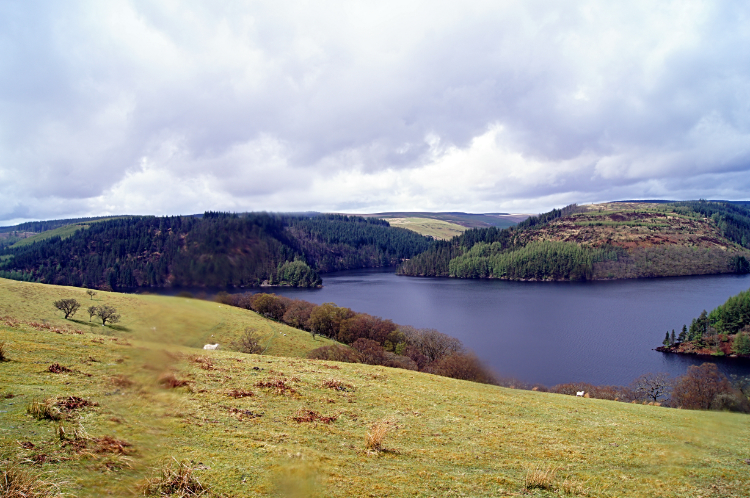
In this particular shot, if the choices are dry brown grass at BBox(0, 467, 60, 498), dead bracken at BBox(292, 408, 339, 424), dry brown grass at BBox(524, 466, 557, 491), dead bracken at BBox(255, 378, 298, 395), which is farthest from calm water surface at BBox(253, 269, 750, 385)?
dry brown grass at BBox(0, 467, 60, 498)

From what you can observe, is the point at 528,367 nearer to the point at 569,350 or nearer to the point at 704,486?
the point at 569,350

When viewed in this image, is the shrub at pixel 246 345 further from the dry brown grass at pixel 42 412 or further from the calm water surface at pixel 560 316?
the dry brown grass at pixel 42 412

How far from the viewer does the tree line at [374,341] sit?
37812mm

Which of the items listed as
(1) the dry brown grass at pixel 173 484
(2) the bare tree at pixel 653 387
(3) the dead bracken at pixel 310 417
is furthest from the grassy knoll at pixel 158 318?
(2) the bare tree at pixel 653 387

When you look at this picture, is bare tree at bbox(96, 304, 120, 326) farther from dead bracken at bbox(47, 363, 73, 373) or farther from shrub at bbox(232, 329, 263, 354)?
A: dead bracken at bbox(47, 363, 73, 373)

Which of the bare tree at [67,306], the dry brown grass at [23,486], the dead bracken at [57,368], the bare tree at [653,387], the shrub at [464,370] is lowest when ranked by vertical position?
the bare tree at [653,387]

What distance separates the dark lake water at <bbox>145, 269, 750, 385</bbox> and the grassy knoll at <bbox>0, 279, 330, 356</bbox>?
28.4 m

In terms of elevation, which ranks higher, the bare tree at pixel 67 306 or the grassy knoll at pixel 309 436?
the grassy knoll at pixel 309 436

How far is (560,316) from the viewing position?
87.5m

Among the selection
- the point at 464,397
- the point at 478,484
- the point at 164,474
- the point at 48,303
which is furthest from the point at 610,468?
the point at 48,303

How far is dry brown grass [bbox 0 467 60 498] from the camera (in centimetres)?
329

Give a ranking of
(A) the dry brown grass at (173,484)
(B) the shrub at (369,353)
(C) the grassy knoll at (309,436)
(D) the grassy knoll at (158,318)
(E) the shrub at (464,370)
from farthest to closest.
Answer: (B) the shrub at (369,353)
(E) the shrub at (464,370)
(C) the grassy knoll at (309,436)
(A) the dry brown grass at (173,484)
(D) the grassy knoll at (158,318)

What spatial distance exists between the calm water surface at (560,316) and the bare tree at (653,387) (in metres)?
4.73

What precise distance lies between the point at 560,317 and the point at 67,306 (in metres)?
91.8
